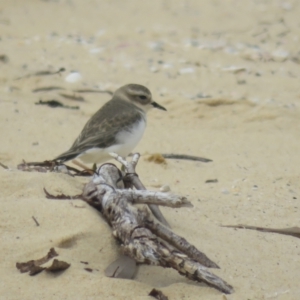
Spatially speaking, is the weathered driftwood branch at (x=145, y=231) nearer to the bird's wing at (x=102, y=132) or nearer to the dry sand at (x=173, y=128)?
the dry sand at (x=173, y=128)

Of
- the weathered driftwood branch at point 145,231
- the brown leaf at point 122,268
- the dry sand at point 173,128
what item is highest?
the weathered driftwood branch at point 145,231

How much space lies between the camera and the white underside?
5.92m

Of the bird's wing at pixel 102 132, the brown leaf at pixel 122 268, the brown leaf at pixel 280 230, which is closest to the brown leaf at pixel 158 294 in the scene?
the brown leaf at pixel 122 268

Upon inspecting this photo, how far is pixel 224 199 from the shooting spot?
5.32 metres

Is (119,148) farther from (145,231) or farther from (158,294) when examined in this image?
(158,294)

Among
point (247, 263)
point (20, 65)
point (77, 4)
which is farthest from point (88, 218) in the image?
point (77, 4)

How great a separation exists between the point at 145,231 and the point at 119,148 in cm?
265

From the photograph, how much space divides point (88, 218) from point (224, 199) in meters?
1.85

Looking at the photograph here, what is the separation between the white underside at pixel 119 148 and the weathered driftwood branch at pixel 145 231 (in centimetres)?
193

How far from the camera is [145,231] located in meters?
3.46

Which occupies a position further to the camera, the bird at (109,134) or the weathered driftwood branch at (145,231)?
the bird at (109,134)

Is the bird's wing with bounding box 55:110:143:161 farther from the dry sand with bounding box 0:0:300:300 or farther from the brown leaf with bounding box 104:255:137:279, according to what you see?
the brown leaf with bounding box 104:255:137:279

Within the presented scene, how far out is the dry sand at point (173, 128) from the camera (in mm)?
3518

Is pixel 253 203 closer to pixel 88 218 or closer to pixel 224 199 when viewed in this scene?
pixel 224 199
